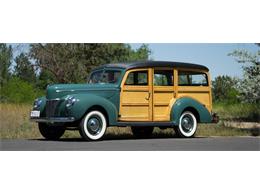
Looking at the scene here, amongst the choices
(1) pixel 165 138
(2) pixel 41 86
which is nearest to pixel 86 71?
(2) pixel 41 86

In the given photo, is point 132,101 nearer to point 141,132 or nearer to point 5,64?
point 141,132

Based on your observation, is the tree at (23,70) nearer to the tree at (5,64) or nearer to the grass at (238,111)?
the tree at (5,64)

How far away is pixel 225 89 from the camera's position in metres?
12.4

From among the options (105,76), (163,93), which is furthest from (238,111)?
(105,76)

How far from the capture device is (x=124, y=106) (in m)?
10.7

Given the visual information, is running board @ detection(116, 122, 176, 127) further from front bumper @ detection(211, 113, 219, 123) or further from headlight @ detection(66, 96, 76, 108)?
front bumper @ detection(211, 113, 219, 123)

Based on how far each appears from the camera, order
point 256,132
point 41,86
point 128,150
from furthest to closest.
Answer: point 256,132
point 41,86
point 128,150

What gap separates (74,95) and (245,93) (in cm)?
427

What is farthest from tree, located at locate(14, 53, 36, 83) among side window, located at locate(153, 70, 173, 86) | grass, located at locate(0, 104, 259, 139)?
side window, located at locate(153, 70, 173, 86)

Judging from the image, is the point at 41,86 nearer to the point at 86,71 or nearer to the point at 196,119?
the point at 86,71

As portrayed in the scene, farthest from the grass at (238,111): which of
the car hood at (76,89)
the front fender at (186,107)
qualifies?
the car hood at (76,89)

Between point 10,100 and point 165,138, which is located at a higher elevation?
point 10,100

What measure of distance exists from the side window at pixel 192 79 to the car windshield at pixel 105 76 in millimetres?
1372

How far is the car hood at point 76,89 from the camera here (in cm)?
1035
